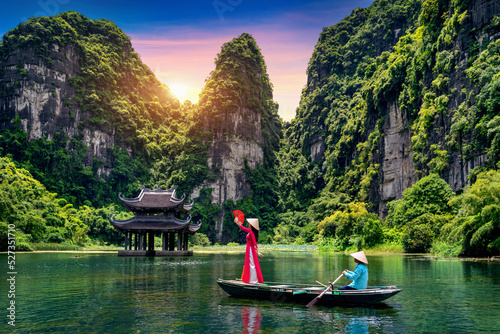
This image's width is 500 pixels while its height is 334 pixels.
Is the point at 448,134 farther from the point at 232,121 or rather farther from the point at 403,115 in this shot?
the point at 232,121

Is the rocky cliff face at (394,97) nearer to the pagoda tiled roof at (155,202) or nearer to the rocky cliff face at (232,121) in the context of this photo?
the rocky cliff face at (232,121)

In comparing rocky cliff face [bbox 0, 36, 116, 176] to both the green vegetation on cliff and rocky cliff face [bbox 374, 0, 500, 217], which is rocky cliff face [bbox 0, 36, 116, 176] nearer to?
the green vegetation on cliff

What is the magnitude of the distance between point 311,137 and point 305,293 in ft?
294

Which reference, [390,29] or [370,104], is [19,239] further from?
[390,29]

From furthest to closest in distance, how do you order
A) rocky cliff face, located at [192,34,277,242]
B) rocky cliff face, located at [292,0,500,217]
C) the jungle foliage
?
rocky cliff face, located at [192,34,277,242], rocky cliff face, located at [292,0,500,217], the jungle foliage

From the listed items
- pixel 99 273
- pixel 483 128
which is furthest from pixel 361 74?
pixel 99 273

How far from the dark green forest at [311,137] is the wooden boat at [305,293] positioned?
1595cm

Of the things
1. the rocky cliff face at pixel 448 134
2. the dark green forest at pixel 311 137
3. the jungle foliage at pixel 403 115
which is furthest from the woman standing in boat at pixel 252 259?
the rocky cliff face at pixel 448 134

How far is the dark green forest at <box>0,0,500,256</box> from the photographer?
37875 millimetres

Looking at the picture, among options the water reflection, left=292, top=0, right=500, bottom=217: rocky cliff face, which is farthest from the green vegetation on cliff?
the water reflection

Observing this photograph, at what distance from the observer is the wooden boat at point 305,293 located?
11.9 meters

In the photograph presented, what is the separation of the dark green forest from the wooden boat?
52.3 feet

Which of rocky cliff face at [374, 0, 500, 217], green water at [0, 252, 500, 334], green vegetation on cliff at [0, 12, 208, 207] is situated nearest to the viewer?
green water at [0, 252, 500, 334]

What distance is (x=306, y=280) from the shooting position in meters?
18.3
